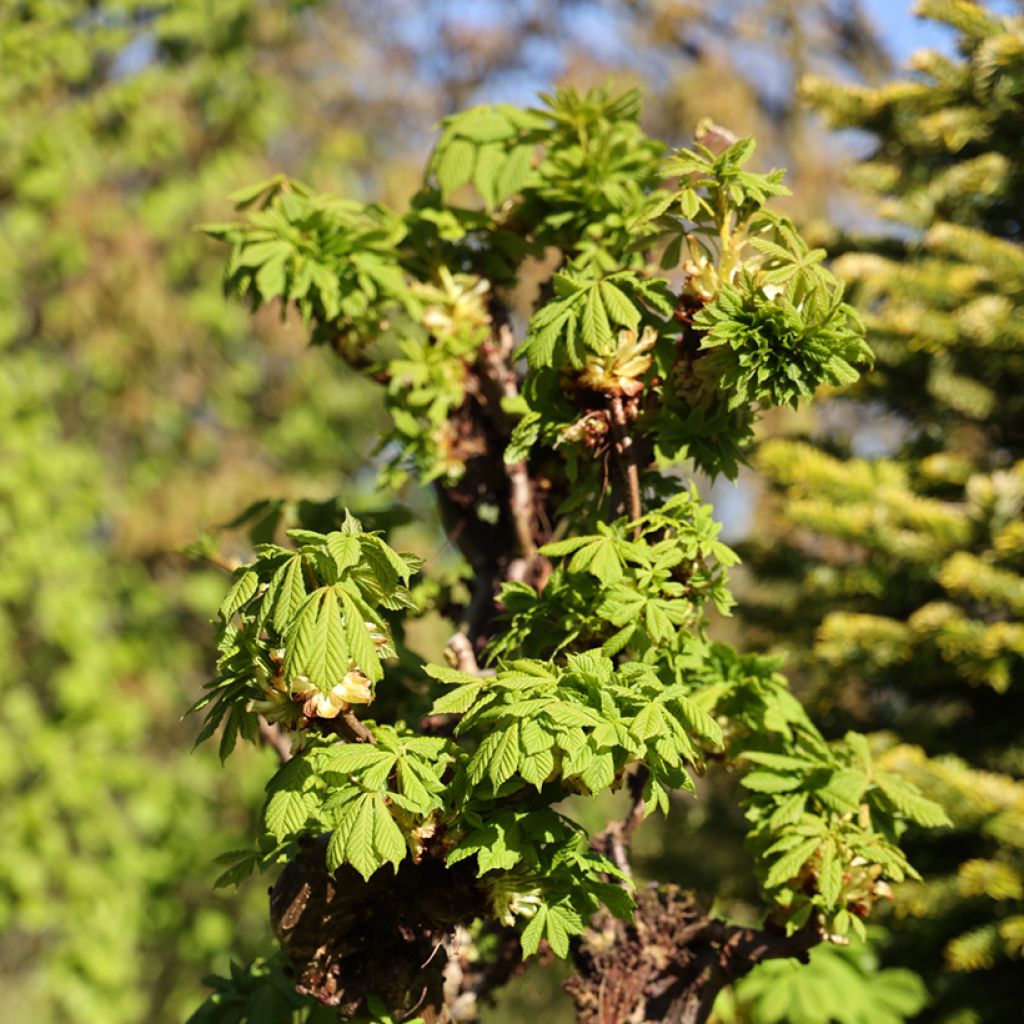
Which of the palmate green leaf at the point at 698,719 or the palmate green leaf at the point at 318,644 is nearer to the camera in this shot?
the palmate green leaf at the point at 318,644

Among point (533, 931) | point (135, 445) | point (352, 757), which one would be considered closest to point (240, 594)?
point (352, 757)

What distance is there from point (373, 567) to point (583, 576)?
0.33 metres

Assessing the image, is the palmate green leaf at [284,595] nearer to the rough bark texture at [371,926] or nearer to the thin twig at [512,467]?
the rough bark texture at [371,926]

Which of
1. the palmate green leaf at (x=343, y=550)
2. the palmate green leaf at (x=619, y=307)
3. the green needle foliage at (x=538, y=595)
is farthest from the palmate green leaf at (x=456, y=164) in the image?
the palmate green leaf at (x=343, y=550)

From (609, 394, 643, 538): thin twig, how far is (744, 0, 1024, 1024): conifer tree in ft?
3.76

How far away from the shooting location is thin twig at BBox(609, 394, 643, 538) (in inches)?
55.7

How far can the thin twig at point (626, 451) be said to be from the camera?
1414mm

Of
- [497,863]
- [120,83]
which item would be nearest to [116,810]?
[120,83]

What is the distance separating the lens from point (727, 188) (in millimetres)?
1326

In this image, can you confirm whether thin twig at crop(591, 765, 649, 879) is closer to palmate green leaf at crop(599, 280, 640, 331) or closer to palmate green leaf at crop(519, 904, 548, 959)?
palmate green leaf at crop(519, 904, 548, 959)

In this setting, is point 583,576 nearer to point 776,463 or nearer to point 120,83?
point 776,463

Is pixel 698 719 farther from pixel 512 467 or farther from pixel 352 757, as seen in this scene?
pixel 512 467

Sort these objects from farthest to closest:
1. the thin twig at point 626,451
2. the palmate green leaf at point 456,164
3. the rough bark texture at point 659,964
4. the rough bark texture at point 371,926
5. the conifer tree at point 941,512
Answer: the conifer tree at point 941,512, the palmate green leaf at point 456,164, the rough bark texture at point 659,964, the thin twig at point 626,451, the rough bark texture at point 371,926

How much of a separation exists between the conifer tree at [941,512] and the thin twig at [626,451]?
115 centimetres
